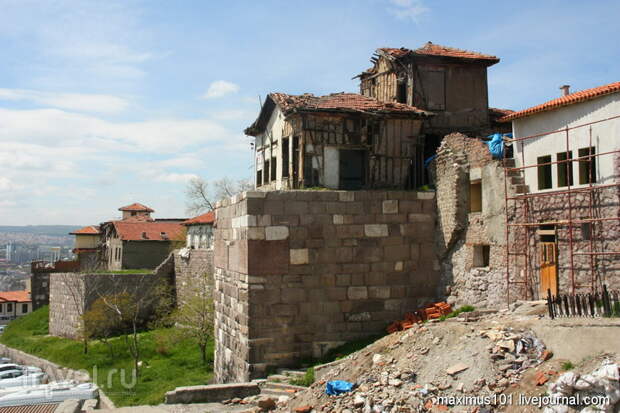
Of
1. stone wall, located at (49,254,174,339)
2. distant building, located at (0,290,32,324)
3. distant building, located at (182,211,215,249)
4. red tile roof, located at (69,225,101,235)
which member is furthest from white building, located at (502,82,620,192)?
distant building, located at (0,290,32,324)

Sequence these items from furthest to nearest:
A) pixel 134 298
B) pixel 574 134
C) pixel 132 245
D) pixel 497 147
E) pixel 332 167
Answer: pixel 132 245 < pixel 134 298 < pixel 332 167 < pixel 497 147 < pixel 574 134

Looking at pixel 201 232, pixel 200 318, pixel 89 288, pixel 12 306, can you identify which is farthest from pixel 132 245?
pixel 12 306

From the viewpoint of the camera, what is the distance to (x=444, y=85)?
18.8 m

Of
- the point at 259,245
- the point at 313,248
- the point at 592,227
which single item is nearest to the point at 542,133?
the point at 592,227

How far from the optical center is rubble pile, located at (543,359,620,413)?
Answer: 7.62 metres

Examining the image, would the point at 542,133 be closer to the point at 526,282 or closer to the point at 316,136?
the point at 526,282

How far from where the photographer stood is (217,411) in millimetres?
12102

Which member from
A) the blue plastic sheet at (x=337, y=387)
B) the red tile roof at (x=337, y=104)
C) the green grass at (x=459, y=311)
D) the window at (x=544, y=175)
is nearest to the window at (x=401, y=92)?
the red tile roof at (x=337, y=104)

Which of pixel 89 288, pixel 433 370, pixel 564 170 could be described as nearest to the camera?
pixel 433 370

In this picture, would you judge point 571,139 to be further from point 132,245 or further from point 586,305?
point 132,245

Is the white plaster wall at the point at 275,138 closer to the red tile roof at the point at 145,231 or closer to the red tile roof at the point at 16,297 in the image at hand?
the red tile roof at the point at 145,231

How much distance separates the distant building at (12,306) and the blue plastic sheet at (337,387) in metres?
53.5

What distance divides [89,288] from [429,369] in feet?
78.1

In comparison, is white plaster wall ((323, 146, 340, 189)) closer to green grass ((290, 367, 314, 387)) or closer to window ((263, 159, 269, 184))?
window ((263, 159, 269, 184))
